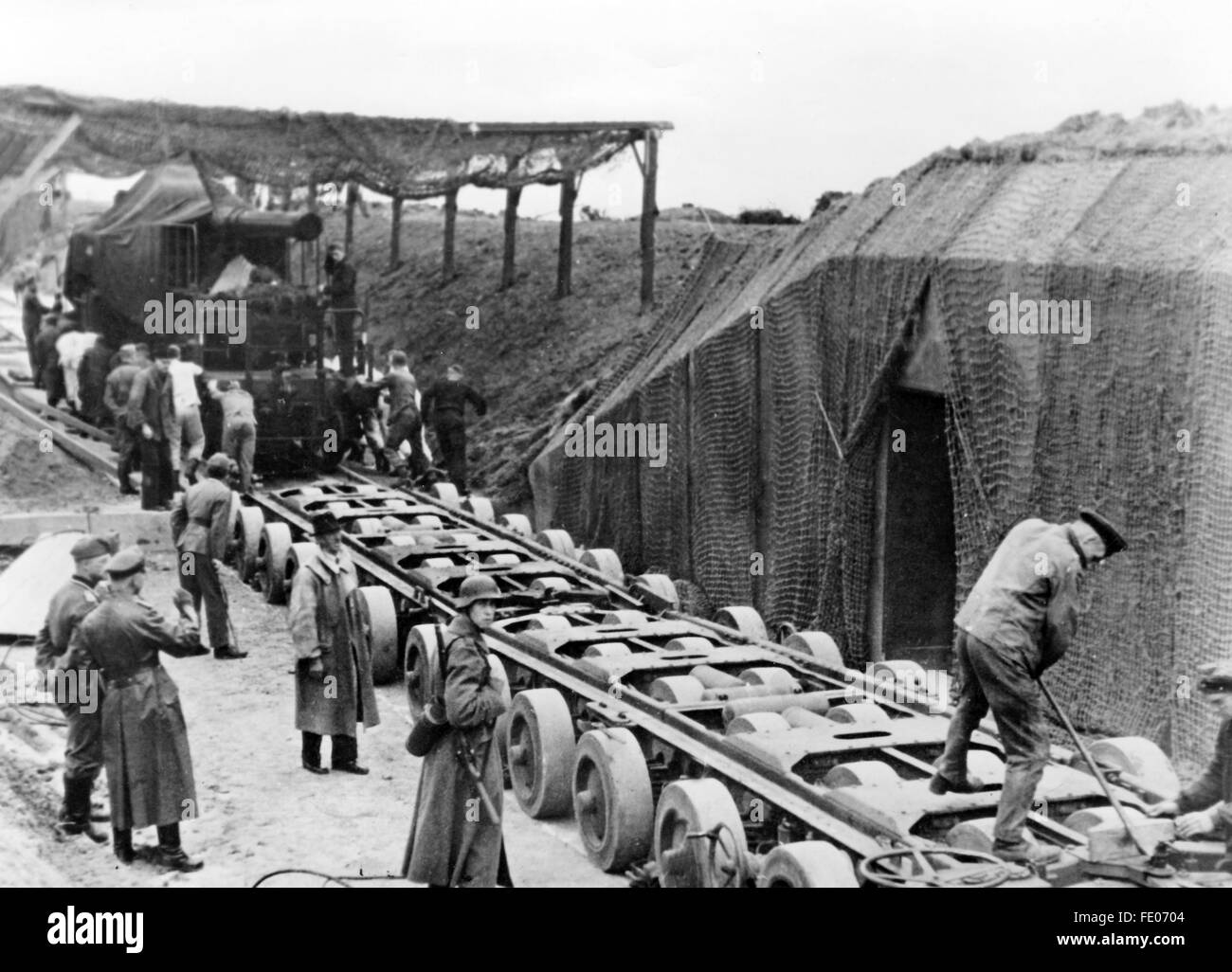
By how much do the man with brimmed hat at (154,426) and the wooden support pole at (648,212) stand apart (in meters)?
6.66

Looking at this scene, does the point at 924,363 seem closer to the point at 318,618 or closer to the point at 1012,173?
the point at 1012,173

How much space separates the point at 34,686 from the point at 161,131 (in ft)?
23.7

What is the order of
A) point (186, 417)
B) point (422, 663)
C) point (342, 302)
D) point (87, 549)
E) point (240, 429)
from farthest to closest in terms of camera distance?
Result: point (342, 302) < point (240, 429) < point (186, 417) < point (422, 663) < point (87, 549)

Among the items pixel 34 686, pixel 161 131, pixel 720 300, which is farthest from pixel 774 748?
pixel 161 131

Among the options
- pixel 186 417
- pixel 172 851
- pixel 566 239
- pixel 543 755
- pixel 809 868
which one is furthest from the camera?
pixel 566 239

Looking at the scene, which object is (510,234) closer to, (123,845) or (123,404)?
(123,404)

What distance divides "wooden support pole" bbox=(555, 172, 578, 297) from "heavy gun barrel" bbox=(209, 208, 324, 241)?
127 inches

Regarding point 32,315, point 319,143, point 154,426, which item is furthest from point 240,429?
point 32,315

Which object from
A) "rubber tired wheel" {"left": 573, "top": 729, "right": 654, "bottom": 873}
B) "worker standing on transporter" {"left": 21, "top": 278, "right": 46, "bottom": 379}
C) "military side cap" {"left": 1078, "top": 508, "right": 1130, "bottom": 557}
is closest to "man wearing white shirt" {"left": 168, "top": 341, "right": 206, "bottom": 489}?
"rubber tired wheel" {"left": 573, "top": 729, "right": 654, "bottom": 873}

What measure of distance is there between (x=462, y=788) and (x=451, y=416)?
9580 mm

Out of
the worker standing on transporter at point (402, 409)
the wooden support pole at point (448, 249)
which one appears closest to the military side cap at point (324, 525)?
the worker standing on transporter at point (402, 409)

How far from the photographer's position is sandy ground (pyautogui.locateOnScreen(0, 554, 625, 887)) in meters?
8.45

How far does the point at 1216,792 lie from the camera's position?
22.2ft

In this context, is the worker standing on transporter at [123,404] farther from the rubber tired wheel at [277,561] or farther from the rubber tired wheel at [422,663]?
the rubber tired wheel at [422,663]
